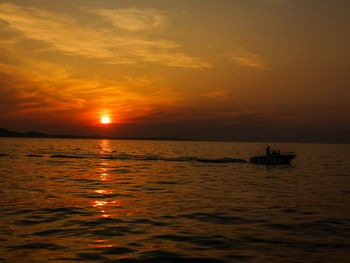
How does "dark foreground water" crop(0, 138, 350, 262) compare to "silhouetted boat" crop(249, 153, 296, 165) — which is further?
"silhouetted boat" crop(249, 153, 296, 165)

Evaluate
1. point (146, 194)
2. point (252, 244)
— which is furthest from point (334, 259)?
point (146, 194)

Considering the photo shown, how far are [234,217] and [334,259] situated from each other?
706cm

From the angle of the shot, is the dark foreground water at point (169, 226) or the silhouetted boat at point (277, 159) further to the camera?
the silhouetted boat at point (277, 159)

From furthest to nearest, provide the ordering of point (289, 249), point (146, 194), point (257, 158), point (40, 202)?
point (257, 158) → point (146, 194) → point (40, 202) → point (289, 249)

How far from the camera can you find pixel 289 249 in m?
13.2

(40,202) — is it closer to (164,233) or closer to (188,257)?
(164,233)

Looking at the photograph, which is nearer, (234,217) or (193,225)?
(193,225)

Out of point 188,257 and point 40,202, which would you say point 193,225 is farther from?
point 40,202

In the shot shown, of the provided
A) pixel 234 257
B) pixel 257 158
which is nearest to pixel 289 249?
pixel 234 257

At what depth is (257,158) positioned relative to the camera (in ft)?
225

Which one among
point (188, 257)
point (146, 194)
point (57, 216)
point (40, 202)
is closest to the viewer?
point (188, 257)

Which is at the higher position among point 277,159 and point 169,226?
point 277,159

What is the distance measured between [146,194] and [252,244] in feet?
46.5

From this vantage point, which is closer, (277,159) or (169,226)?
(169,226)
